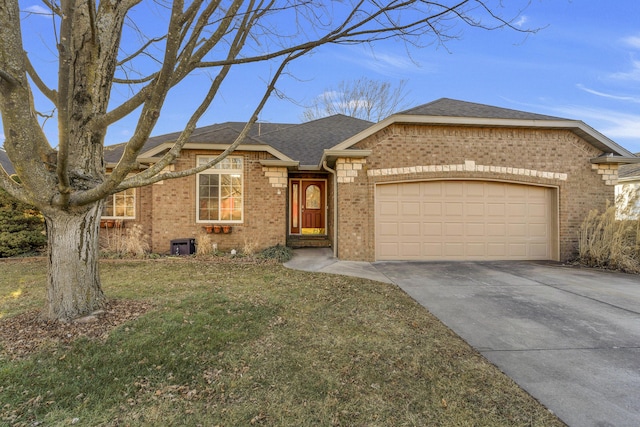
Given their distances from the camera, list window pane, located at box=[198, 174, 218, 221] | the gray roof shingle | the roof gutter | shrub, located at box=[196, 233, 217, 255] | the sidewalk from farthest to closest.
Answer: window pane, located at box=[198, 174, 218, 221]
shrub, located at box=[196, 233, 217, 255]
the gray roof shingle
the roof gutter
the sidewalk

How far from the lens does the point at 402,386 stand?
102 inches

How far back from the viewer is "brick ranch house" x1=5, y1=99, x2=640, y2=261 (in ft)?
27.9

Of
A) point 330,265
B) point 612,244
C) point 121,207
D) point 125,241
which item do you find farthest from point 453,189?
point 121,207

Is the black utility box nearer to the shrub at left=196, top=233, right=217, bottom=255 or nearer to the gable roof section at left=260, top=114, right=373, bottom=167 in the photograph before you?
the shrub at left=196, top=233, right=217, bottom=255

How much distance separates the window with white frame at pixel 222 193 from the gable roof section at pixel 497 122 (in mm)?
3464

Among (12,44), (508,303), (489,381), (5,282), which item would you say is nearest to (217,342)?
(489,381)

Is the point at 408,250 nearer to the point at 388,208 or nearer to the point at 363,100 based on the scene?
the point at 388,208

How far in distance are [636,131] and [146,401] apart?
70.1ft

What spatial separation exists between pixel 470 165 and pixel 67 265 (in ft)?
29.7

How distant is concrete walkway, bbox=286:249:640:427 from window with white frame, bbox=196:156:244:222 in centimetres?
311

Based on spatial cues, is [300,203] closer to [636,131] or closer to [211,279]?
[211,279]

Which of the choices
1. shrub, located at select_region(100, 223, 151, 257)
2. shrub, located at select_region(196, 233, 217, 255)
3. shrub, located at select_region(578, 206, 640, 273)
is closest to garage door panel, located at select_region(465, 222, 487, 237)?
shrub, located at select_region(578, 206, 640, 273)

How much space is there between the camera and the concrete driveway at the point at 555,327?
245 cm

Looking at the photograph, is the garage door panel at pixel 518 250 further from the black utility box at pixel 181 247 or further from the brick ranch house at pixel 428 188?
the black utility box at pixel 181 247
